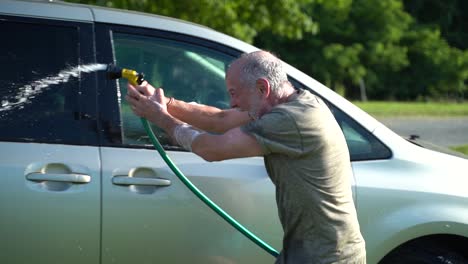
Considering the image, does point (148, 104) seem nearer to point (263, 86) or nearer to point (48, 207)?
point (263, 86)

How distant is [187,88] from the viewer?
423cm

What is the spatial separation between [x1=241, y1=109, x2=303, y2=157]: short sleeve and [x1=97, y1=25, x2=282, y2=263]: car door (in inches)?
37.4

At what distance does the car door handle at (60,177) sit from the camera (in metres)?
3.74

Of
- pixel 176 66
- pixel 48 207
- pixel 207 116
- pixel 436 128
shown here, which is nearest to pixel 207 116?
pixel 207 116

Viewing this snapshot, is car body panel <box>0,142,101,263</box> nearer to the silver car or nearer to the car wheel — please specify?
the silver car

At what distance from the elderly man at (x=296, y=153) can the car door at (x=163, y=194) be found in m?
0.73

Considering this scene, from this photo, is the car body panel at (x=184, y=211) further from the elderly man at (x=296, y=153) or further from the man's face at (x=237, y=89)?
the man's face at (x=237, y=89)

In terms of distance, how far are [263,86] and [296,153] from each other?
275mm

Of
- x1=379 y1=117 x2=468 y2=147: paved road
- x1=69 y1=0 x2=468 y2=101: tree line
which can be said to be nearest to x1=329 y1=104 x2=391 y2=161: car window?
x1=379 y1=117 x2=468 y2=147: paved road

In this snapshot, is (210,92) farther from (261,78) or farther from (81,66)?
(261,78)

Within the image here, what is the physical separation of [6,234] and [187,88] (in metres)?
1.15

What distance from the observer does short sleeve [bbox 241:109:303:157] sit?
2994 millimetres

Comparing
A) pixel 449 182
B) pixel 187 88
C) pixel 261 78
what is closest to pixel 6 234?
pixel 187 88

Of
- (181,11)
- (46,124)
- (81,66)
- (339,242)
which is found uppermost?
(181,11)
